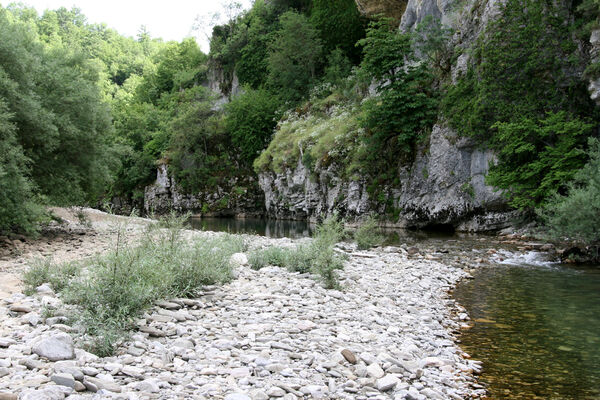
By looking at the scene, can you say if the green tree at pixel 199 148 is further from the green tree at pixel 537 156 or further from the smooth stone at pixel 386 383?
the smooth stone at pixel 386 383

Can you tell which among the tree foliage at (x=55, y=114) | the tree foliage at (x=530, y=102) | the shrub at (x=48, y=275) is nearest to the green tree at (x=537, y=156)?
the tree foliage at (x=530, y=102)

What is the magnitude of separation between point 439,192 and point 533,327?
16.9 m

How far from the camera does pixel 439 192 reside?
22984 mm

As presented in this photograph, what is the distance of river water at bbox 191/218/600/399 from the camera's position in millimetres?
4902

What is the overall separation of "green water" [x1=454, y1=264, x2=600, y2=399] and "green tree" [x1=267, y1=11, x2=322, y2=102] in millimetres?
33457

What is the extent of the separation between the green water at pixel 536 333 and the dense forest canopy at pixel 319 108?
445 centimetres

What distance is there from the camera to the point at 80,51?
18375mm

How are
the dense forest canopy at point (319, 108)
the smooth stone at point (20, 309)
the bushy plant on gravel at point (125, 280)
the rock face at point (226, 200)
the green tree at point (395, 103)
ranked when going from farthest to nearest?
1. the rock face at point (226, 200)
2. the green tree at point (395, 103)
3. the dense forest canopy at point (319, 108)
4. the smooth stone at point (20, 309)
5. the bushy plant on gravel at point (125, 280)

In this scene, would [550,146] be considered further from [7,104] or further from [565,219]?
[7,104]

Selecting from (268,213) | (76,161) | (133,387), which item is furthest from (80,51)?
(268,213)

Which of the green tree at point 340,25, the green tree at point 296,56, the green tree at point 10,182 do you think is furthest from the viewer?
the green tree at point 340,25

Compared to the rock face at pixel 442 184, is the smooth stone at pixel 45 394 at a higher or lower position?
lower

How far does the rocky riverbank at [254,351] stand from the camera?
12.4ft

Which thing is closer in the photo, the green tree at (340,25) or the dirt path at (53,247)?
the dirt path at (53,247)
